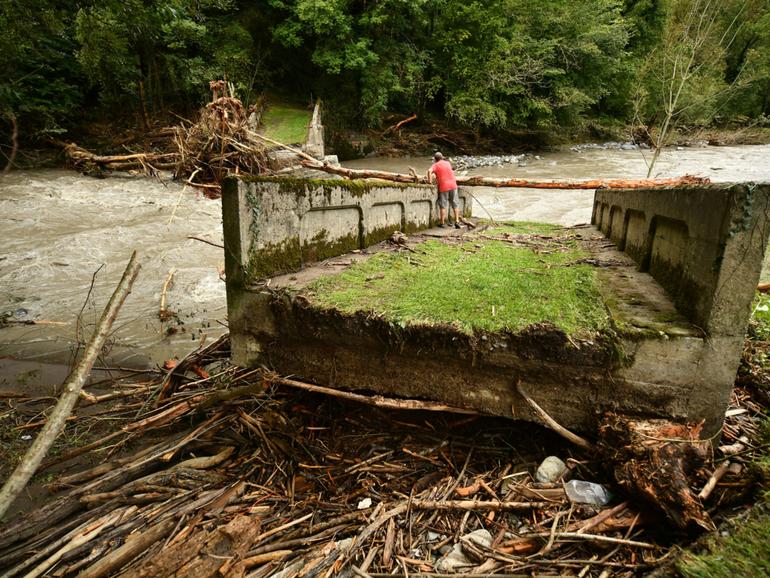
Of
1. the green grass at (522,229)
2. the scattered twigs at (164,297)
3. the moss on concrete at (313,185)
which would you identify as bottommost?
the scattered twigs at (164,297)

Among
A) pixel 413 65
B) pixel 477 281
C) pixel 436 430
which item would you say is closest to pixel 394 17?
pixel 413 65

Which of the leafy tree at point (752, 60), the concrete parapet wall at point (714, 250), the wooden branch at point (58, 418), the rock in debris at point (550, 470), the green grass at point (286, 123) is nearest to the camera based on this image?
the wooden branch at point (58, 418)

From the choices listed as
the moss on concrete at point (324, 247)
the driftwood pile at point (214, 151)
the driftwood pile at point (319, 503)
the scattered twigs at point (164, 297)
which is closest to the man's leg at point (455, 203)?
the moss on concrete at point (324, 247)

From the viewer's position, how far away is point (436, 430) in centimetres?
285

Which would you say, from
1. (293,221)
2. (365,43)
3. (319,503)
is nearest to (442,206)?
(293,221)

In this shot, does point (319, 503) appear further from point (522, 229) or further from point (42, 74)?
point (42, 74)

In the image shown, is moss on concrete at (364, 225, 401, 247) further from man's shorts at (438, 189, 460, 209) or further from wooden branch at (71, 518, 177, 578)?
wooden branch at (71, 518, 177, 578)

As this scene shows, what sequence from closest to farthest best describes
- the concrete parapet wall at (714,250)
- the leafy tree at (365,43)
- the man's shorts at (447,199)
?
the concrete parapet wall at (714,250) < the man's shorts at (447,199) < the leafy tree at (365,43)

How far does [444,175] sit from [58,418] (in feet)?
23.7

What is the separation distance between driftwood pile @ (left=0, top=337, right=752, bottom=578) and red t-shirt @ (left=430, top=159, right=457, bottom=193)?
5812mm

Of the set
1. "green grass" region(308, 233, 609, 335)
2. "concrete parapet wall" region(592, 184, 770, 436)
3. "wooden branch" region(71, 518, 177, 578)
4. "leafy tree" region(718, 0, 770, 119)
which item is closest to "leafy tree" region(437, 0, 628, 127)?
"leafy tree" region(718, 0, 770, 119)

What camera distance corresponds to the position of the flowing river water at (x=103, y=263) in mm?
5500

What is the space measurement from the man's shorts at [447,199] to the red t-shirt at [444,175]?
141 millimetres

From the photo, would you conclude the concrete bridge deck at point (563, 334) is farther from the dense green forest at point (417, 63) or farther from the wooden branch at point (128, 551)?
the dense green forest at point (417, 63)
